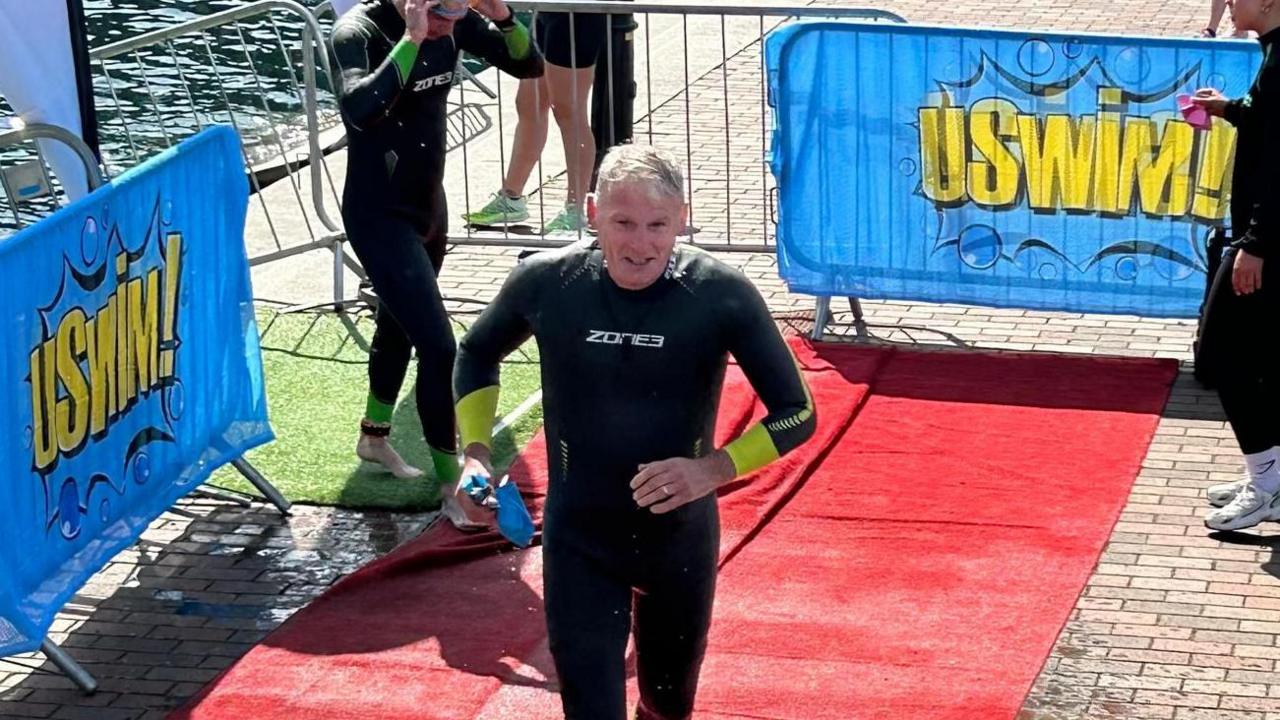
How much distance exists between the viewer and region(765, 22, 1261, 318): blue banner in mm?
9039

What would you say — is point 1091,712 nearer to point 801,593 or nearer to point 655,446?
point 801,593

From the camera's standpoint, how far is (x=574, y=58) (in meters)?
11.0

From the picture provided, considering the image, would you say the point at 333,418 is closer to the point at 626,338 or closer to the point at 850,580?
the point at 850,580

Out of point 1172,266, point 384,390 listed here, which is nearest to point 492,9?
point 384,390

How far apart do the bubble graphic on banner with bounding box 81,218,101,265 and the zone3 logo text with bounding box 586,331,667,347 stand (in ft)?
8.01

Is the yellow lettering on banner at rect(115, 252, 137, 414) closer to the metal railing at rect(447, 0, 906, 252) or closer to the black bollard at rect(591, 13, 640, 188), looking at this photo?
the metal railing at rect(447, 0, 906, 252)

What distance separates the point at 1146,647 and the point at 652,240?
2.77m

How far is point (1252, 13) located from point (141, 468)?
4353 millimetres

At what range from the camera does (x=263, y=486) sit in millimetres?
7934

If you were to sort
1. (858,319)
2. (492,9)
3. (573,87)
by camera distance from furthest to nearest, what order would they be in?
(573,87), (858,319), (492,9)

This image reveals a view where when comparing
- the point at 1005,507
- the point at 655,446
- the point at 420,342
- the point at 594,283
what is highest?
the point at 594,283

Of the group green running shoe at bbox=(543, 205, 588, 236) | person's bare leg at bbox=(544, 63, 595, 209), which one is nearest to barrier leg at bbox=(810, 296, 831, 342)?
green running shoe at bbox=(543, 205, 588, 236)

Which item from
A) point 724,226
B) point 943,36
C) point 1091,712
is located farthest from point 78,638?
point 724,226

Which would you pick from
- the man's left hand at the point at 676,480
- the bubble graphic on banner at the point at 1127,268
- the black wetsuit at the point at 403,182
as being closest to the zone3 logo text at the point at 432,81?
the black wetsuit at the point at 403,182
